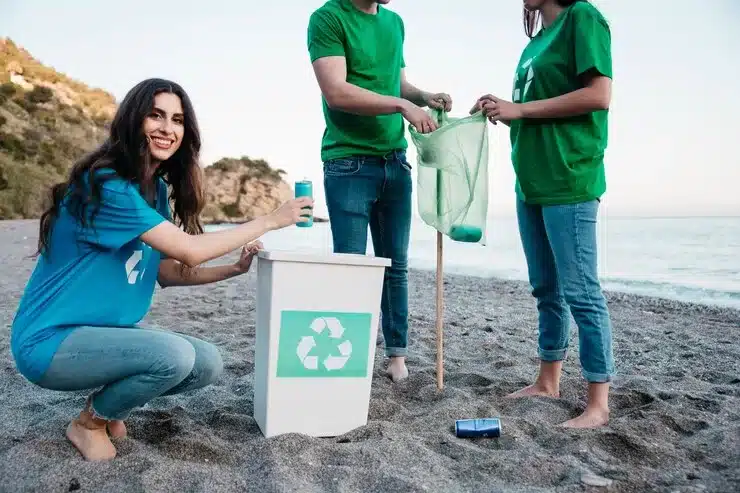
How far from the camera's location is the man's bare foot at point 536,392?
7.83 feet

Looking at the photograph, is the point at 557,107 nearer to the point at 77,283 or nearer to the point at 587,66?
the point at 587,66

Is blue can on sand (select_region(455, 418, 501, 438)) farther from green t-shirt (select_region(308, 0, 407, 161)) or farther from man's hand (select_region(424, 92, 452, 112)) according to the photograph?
man's hand (select_region(424, 92, 452, 112))

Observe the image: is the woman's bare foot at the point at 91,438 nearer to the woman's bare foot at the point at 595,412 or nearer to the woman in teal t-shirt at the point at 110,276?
the woman in teal t-shirt at the point at 110,276

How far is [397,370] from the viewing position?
268 centimetres

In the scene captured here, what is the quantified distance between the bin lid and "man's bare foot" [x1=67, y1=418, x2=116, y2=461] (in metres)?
0.70

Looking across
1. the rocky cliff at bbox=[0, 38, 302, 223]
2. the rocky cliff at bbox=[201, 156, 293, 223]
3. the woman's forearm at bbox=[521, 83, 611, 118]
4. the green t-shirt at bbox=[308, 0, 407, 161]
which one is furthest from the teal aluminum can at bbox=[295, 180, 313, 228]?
the rocky cliff at bbox=[201, 156, 293, 223]

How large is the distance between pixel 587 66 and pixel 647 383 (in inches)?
54.0

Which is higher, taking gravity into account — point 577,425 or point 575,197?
point 575,197

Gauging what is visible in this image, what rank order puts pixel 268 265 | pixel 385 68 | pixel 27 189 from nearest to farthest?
pixel 268 265 → pixel 385 68 → pixel 27 189

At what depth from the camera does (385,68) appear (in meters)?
2.51

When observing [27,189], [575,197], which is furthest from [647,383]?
[27,189]

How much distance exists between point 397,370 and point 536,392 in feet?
1.99

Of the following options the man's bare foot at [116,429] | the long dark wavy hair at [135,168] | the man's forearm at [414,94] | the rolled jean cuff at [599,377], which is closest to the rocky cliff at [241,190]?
the man's forearm at [414,94]

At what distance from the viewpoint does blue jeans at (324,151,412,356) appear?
8.09 ft
